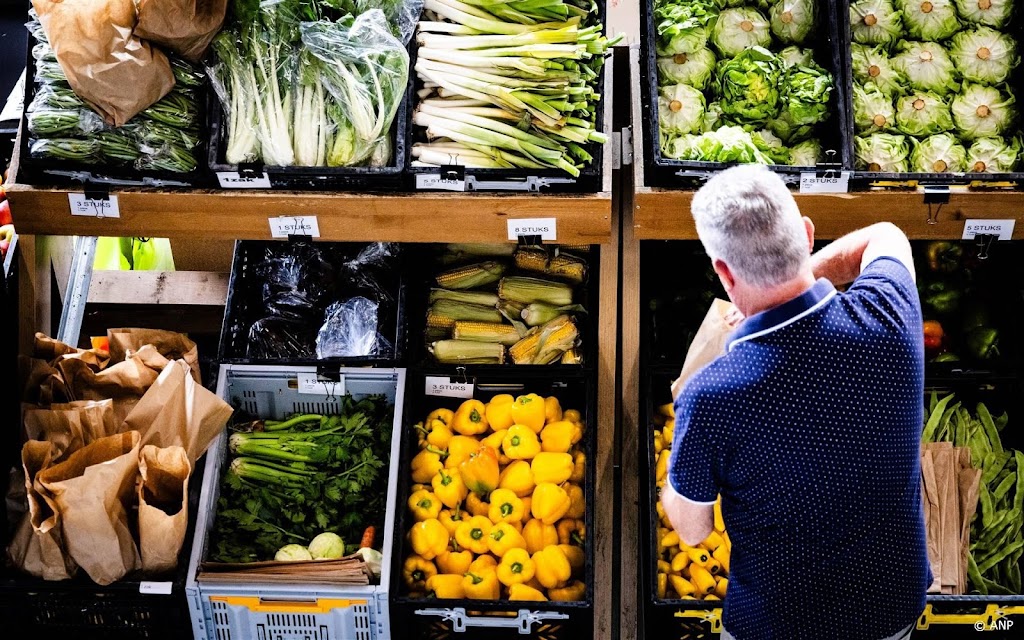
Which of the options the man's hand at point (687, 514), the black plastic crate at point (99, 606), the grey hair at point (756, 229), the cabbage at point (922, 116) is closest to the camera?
the grey hair at point (756, 229)

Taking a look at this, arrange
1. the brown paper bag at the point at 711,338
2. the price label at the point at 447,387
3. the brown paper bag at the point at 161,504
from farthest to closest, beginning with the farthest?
the price label at the point at 447,387
the brown paper bag at the point at 161,504
the brown paper bag at the point at 711,338

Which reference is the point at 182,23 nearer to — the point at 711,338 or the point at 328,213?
the point at 328,213

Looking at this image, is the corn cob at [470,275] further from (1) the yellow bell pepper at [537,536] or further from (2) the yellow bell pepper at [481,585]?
(2) the yellow bell pepper at [481,585]

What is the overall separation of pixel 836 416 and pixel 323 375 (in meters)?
1.84

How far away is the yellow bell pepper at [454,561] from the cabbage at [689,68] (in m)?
1.65

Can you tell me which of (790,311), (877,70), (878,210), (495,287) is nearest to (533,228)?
(495,287)

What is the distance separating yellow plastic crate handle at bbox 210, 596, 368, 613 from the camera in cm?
295

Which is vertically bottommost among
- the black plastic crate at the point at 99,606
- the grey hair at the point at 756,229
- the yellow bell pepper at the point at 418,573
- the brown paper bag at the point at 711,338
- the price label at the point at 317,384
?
the black plastic crate at the point at 99,606

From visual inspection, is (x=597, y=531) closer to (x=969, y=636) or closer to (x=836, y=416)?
(x=969, y=636)

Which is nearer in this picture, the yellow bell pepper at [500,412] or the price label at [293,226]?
the price label at [293,226]

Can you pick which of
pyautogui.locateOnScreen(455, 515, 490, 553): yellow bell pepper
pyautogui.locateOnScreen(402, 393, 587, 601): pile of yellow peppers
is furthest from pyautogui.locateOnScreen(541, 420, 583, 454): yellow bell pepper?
pyautogui.locateOnScreen(455, 515, 490, 553): yellow bell pepper

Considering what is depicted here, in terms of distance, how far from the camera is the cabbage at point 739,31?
11.0 ft

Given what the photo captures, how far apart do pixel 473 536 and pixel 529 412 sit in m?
0.45

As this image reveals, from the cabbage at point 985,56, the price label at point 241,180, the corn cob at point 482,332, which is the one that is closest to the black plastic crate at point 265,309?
the corn cob at point 482,332
